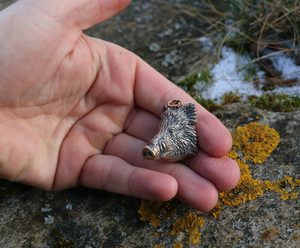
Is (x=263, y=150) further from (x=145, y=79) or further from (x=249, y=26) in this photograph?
(x=249, y=26)

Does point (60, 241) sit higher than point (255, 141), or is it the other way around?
point (255, 141)

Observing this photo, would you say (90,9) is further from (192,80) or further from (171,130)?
(192,80)

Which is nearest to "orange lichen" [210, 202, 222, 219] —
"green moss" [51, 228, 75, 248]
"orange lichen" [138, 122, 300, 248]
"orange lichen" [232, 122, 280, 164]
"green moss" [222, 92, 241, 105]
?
"orange lichen" [138, 122, 300, 248]

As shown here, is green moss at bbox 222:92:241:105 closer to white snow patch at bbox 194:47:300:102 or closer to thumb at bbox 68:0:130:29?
white snow patch at bbox 194:47:300:102

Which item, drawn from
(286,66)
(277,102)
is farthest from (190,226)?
(286,66)

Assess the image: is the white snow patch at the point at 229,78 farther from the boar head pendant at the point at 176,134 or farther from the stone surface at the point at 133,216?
the boar head pendant at the point at 176,134

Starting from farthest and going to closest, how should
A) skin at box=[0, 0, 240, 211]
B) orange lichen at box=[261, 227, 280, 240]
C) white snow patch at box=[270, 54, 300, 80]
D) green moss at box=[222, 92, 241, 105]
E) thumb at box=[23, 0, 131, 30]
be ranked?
white snow patch at box=[270, 54, 300, 80] < green moss at box=[222, 92, 241, 105] < thumb at box=[23, 0, 131, 30] < skin at box=[0, 0, 240, 211] < orange lichen at box=[261, 227, 280, 240]

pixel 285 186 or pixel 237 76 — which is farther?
pixel 237 76
